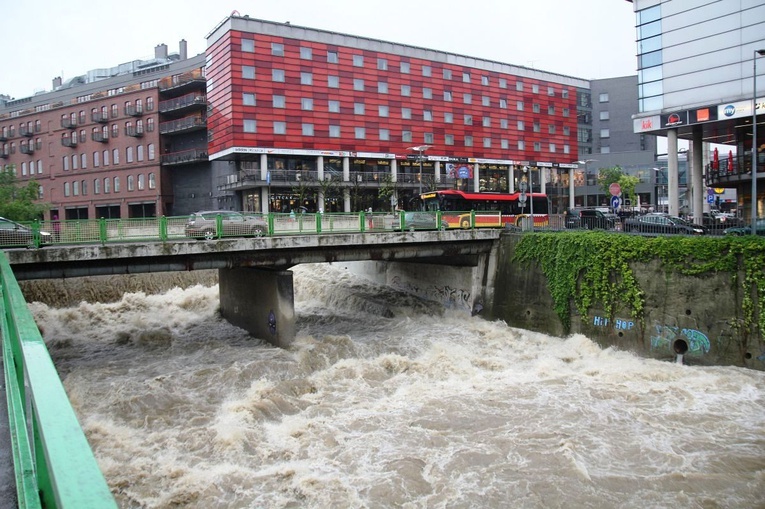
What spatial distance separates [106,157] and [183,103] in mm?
15213

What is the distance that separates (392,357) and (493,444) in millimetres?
7581

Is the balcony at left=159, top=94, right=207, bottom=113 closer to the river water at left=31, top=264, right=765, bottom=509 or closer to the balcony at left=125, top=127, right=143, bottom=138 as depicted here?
the balcony at left=125, top=127, right=143, bottom=138

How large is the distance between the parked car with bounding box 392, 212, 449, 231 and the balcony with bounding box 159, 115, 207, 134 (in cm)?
3932

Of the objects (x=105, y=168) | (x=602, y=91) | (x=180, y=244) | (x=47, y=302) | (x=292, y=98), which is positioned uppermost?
(x=602, y=91)

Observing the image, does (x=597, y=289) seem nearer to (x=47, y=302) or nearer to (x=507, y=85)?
(x=47, y=302)

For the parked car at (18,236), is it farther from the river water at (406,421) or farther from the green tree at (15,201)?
the green tree at (15,201)

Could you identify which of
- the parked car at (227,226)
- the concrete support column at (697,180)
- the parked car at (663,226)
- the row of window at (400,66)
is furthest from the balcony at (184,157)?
the concrete support column at (697,180)

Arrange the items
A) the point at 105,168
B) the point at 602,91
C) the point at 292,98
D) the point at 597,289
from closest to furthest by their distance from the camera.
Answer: the point at 597,289 → the point at 292,98 → the point at 105,168 → the point at 602,91

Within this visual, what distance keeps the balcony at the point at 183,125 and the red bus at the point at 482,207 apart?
3201 cm

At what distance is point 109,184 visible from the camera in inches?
2660

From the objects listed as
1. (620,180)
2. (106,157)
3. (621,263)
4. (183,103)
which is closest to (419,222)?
(621,263)

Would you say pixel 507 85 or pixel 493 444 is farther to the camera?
pixel 507 85

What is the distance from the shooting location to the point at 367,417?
1557cm

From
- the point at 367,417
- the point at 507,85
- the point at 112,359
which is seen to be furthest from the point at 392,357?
the point at 507,85
